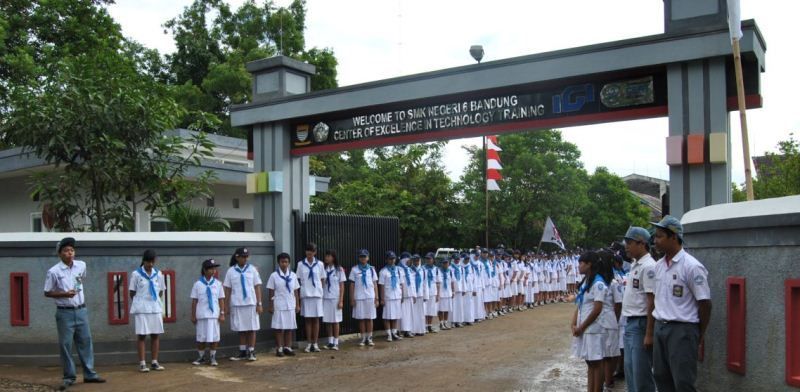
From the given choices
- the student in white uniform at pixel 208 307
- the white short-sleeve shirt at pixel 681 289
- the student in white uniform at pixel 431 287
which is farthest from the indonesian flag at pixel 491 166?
the white short-sleeve shirt at pixel 681 289

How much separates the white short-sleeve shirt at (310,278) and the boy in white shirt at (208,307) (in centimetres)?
185

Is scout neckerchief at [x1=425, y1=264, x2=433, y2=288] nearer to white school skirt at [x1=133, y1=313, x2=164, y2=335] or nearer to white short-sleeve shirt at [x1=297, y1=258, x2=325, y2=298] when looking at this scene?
white short-sleeve shirt at [x1=297, y1=258, x2=325, y2=298]

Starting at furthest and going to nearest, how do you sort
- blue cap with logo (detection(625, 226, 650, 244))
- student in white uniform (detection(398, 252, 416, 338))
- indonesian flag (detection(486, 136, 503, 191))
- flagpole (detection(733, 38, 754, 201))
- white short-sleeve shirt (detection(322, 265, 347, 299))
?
indonesian flag (detection(486, 136, 503, 191))
student in white uniform (detection(398, 252, 416, 338))
white short-sleeve shirt (detection(322, 265, 347, 299))
flagpole (detection(733, 38, 754, 201))
blue cap with logo (detection(625, 226, 650, 244))

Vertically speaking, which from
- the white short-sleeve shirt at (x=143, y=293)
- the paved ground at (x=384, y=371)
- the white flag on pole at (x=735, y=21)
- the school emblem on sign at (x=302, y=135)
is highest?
the white flag on pole at (x=735, y=21)

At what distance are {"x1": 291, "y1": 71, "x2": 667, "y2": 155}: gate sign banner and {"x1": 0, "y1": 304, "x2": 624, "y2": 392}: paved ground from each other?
359 cm

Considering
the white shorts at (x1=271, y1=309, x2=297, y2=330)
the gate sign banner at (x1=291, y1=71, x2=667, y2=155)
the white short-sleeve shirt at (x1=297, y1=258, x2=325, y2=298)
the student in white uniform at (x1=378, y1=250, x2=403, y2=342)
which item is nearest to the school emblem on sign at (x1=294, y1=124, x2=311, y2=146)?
the gate sign banner at (x1=291, y1=71, x2=667, y2=155)

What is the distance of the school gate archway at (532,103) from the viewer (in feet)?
30.2

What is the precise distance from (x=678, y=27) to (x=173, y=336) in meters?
8.96

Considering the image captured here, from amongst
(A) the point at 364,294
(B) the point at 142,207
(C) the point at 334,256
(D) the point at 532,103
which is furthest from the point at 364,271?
(B) the point at 142,207

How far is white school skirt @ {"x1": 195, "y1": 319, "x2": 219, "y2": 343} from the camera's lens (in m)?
11.6

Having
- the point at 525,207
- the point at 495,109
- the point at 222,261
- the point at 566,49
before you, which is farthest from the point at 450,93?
the point at 525,207

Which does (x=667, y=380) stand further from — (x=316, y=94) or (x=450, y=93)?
(x=316, y=94)

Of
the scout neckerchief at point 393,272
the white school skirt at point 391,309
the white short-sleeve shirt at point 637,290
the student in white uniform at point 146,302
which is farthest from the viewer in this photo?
the scout neckerchief at point 393,272

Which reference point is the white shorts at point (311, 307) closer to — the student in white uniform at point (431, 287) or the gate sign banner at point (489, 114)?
the gate sign banner at point (489, 114)
